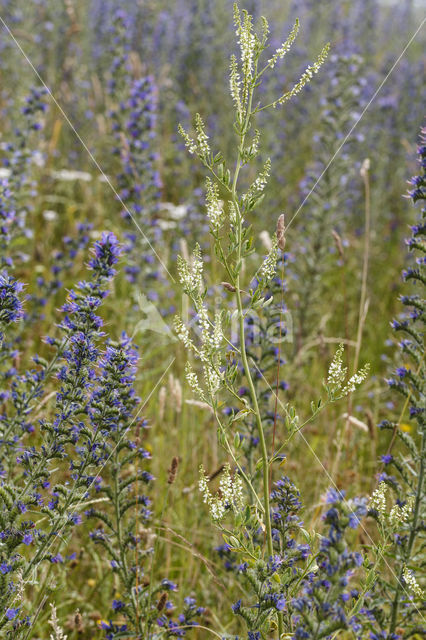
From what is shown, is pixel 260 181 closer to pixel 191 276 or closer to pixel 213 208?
pixel 213 208

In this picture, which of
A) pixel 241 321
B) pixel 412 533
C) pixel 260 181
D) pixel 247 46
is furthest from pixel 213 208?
pixel 412 533

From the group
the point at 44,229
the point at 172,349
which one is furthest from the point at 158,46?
the point at 172,349

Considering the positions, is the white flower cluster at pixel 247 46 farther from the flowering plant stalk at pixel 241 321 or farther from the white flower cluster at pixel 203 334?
the white flower cluster at pixel 203 334

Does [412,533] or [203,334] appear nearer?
[203,334]

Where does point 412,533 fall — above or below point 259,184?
below

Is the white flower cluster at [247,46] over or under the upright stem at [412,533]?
over

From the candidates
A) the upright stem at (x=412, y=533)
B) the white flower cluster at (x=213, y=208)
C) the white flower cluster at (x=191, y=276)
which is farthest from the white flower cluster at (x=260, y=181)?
the upright stem at (x=412, y=533)

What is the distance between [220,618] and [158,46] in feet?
27.2

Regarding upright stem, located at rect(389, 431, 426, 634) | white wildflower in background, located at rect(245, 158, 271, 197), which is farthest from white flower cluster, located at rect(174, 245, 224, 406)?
upright stem, located at rect(389, 431, 426, 634)

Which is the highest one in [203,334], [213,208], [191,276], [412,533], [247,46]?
[247,46]

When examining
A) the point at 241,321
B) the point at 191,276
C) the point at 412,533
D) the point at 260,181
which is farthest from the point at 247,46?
the point at 412,533

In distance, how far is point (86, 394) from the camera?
2055mm

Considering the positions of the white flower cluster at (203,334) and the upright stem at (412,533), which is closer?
the white flower cluster at (203,334)

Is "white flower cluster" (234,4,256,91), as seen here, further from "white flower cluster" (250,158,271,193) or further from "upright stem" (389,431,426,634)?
"upright stem" (389,431,426,634)
